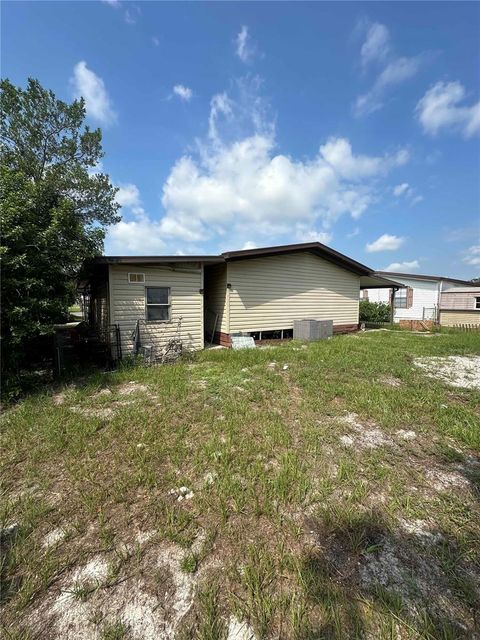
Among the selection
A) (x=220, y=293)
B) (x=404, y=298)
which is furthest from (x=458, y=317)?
(x=220, y=293)

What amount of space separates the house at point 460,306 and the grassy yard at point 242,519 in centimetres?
1743

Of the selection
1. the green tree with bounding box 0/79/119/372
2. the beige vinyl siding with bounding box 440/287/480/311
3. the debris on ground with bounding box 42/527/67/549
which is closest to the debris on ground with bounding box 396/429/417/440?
the debris on ground with bounding box 42/527/67/549

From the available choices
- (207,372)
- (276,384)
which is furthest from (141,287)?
(276,384)

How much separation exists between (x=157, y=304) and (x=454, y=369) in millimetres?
7908

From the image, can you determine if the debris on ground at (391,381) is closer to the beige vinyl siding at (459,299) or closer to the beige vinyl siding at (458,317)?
the beige vinyl siding at (458,317)

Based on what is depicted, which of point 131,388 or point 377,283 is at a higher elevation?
point 377,283

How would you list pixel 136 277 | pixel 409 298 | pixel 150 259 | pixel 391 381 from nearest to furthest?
pixel 391 381
pixel 150 259
pixel 136 277
pixel 409 298

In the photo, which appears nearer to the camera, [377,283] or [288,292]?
[288,292]

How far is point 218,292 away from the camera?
9.88m

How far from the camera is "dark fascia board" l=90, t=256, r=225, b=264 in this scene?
6.90 m

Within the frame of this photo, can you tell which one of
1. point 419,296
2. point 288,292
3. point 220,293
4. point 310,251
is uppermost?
point 310,251

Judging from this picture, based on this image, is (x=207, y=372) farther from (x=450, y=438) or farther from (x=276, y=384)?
(x=450, y=438)

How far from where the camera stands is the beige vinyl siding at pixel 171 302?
292 inches

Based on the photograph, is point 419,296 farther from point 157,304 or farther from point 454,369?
point 157,304
